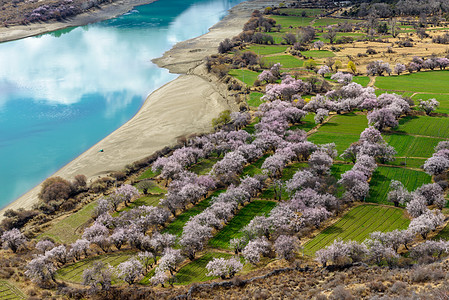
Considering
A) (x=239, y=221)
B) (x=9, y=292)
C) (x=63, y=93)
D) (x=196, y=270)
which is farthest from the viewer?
(x=63, y=93)

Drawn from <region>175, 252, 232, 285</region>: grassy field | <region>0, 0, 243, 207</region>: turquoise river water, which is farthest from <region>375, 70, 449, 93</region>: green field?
<region>175, 252, 232, 285</region>: grassy field

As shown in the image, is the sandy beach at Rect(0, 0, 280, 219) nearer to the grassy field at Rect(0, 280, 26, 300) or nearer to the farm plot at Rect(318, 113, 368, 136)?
the grassy field at Rect(0, 280, 26, 300)

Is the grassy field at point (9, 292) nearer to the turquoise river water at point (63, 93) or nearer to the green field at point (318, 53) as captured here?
the turquoise river water at point (63, 93)

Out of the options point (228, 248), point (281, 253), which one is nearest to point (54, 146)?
point (228, 248)

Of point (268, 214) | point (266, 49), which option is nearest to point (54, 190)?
point (268, 214)

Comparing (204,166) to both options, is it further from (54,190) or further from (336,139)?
(336,139)

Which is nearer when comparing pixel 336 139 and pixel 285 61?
pixel 336 139

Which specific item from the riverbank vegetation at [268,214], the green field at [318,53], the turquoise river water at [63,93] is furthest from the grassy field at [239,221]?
the green field at [318,53]
